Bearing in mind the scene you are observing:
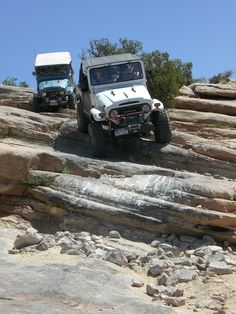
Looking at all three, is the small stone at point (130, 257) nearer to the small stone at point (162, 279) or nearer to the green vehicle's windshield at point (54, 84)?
the small stone at point (162, 279)

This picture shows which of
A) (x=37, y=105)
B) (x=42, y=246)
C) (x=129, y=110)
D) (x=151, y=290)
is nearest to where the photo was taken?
(x=151, y=290)

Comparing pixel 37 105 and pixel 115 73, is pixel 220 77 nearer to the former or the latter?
pixel 37 105

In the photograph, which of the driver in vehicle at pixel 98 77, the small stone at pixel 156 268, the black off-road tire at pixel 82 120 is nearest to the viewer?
the small stone at pixel 156 268

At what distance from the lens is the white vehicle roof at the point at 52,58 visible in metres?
23.2

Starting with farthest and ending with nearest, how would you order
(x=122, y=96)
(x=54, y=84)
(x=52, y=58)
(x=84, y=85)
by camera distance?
(x=52, y=58) → (x=54, y=84) → (x=84, y=85) → (x=122, y=96)


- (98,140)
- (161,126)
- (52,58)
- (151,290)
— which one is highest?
(52,58)

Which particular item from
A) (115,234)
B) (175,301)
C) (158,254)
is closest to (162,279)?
(175,301)

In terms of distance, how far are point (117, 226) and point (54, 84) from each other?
44.1 ft

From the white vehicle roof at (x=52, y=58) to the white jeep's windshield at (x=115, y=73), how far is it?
29.4ft

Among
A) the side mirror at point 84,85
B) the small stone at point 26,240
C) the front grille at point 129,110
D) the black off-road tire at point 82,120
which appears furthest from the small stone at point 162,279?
the black off-road tire at point 82,120

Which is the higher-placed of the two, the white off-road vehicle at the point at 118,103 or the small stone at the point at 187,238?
the white off-road vehicle at the point at 118,103

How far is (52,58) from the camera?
2344cm

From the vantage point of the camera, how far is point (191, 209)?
9.59 metres

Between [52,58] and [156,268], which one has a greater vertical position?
[52,58]
